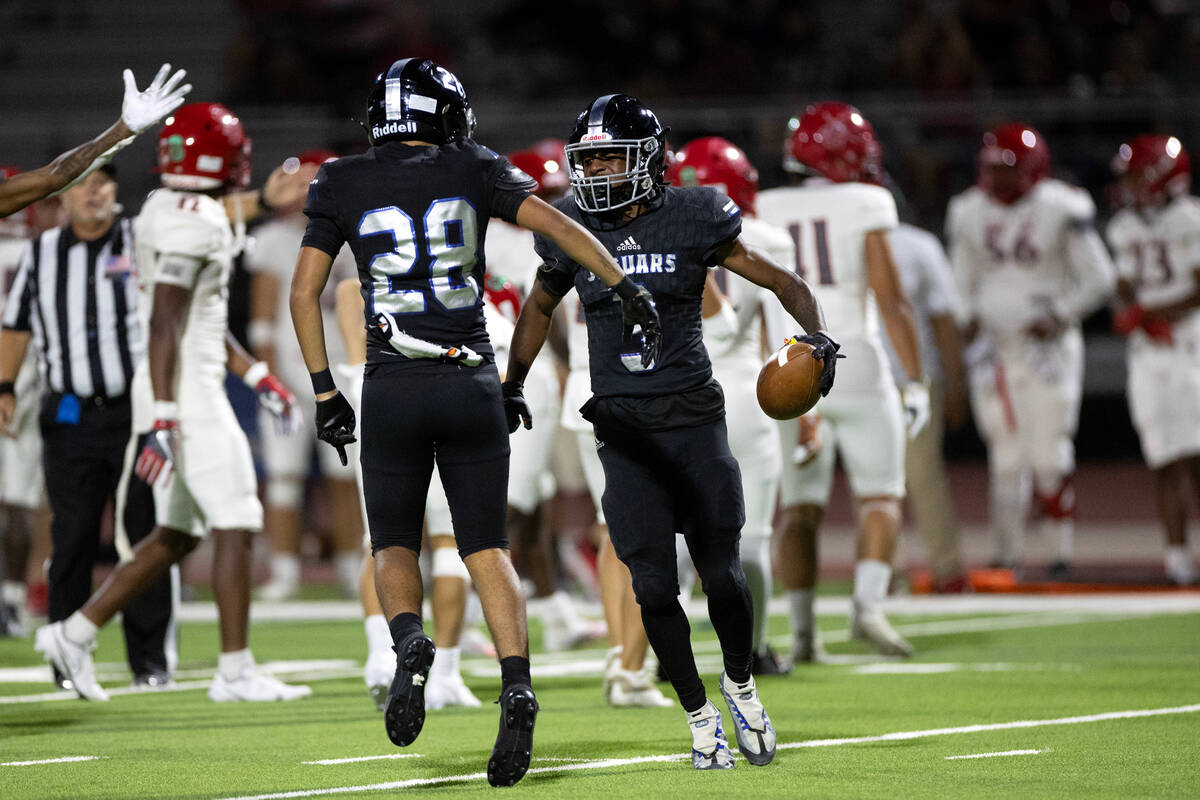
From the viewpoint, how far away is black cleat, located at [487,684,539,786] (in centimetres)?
495

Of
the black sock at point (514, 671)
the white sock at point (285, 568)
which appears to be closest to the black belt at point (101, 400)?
the black sock at point (514, 671)

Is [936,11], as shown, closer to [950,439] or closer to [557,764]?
[950,439]

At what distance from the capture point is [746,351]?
286 inches

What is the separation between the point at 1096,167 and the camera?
16.4 meters

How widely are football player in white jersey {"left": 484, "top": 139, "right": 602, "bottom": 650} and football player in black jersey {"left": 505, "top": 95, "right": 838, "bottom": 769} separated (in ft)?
4.78

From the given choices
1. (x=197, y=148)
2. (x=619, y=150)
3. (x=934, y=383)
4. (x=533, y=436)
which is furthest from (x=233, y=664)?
(x=934, y=383)

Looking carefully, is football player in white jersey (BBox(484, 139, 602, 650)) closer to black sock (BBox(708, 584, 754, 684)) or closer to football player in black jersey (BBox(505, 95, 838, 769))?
football player in black jersey (BBox(505, 95, 838, 769))

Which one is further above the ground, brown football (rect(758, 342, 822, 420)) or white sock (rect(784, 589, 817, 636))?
brown football (rect(758, 342, 822, 420))

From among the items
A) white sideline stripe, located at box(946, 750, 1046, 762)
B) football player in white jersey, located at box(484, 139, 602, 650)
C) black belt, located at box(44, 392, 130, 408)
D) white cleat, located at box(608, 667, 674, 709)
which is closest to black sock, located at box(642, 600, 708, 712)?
white sideline stripe, located at box(946, 750, 1046, 762)

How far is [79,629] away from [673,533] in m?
2.63

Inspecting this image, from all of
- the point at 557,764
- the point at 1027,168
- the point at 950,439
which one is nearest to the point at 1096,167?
the point at 950,439

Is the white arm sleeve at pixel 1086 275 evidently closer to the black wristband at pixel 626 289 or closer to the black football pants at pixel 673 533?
the black football pants at pixel 673 533

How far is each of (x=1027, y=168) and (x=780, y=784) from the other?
22.5 ft

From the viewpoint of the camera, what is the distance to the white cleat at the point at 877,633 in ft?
26.8
